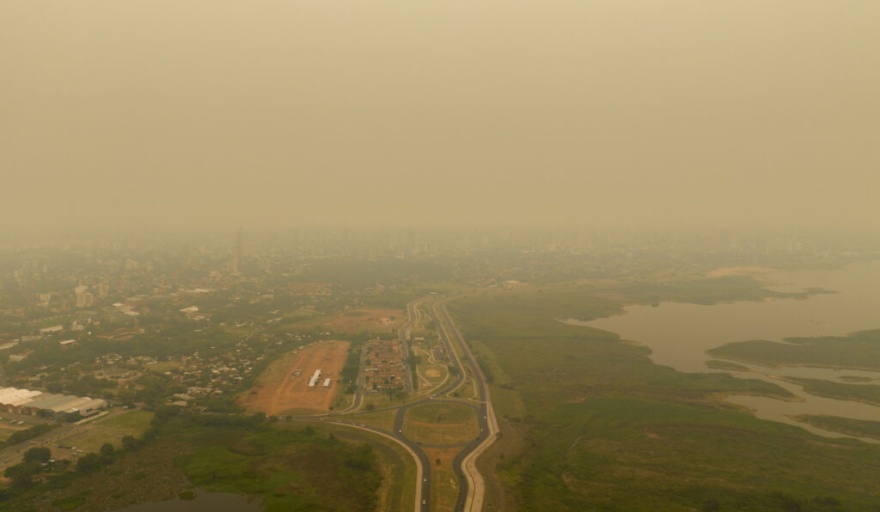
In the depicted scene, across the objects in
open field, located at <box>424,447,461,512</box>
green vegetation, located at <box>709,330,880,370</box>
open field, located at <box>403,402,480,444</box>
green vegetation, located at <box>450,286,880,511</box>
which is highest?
green vegetation, located at <box>709,330,880,370</box>

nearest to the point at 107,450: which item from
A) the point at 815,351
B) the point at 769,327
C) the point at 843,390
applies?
the point at 843,390

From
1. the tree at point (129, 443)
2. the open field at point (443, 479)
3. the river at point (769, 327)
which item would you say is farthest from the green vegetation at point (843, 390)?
the tree at point (129, 443)

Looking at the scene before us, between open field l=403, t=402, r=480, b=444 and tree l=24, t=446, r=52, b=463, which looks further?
open field l=403, t=402, r=480, b=444

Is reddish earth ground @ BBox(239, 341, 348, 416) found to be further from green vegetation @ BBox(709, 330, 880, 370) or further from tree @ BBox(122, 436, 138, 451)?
green vegetation @ BBox(709, 330, 880, 370)

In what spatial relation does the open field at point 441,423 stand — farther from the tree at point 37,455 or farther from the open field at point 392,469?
the tree at point 37,455

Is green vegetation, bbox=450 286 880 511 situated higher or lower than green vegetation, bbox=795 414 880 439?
lower

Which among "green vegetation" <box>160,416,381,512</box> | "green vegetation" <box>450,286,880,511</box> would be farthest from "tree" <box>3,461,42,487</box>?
"green vegetation" <box>450,286,880,511</box>
